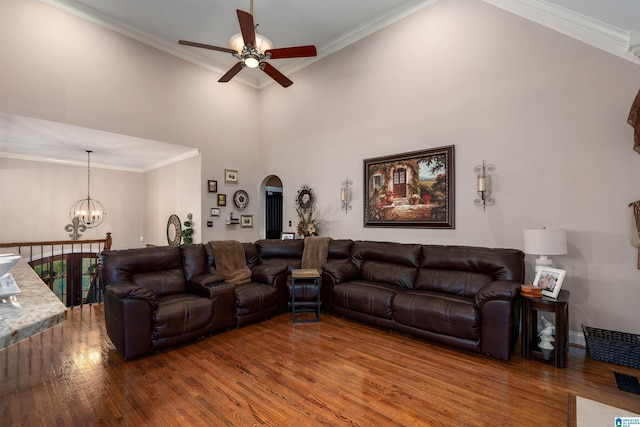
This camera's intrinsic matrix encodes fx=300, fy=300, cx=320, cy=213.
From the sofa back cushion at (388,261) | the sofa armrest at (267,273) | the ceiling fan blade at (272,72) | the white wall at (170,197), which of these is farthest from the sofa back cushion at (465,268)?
the white wall at (170,197)

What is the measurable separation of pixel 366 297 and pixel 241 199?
3.80 metres

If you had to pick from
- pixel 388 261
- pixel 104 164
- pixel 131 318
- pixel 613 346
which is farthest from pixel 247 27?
pixel 104 164

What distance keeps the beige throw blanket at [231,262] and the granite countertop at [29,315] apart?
2839 mm

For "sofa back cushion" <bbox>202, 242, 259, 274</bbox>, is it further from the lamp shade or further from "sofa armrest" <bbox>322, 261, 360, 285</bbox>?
the lamp shade

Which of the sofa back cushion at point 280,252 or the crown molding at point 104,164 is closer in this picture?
the sofa back cushion at point 280,252

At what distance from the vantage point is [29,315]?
1.06 meters

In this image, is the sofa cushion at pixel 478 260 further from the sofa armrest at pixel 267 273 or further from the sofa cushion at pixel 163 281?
the sofa cushion at pixel 163 281

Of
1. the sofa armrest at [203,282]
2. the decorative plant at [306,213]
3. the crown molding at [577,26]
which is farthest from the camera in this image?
the decorative plant at [306,213]

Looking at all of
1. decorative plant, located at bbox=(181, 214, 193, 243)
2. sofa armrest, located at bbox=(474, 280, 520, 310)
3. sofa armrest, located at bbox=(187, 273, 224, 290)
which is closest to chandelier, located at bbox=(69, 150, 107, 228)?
decorative plant, located at bbox=(181, 214, 193, 243)

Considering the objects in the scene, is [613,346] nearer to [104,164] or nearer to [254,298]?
[254,298]

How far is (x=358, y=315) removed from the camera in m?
3.87

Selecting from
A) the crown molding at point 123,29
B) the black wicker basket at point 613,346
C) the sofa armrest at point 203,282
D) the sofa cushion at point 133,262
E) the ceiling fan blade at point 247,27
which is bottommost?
the black wicker basket at point 613,346

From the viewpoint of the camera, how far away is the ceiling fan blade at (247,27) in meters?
2.83

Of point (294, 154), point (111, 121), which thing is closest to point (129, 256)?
point (111, 121)
